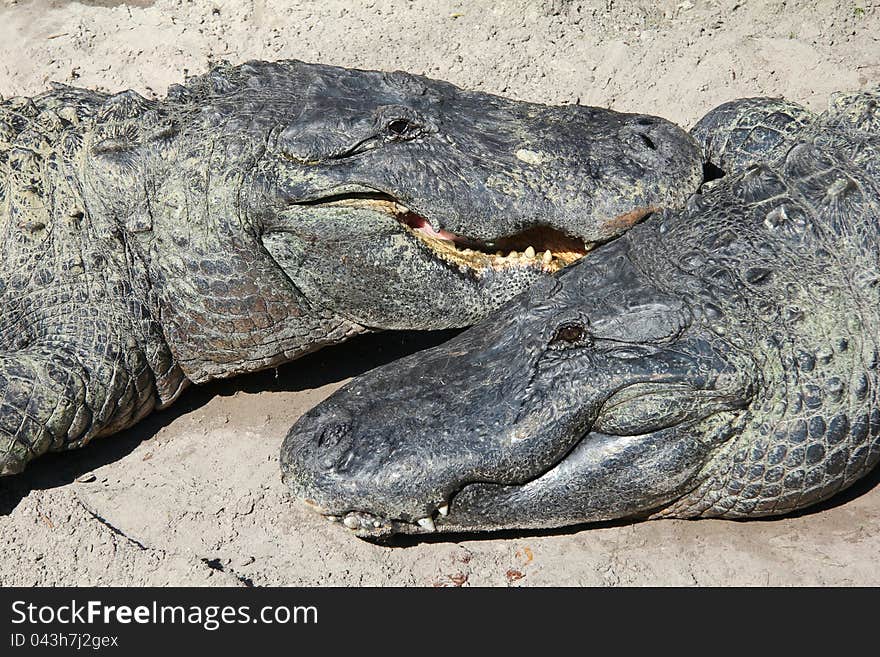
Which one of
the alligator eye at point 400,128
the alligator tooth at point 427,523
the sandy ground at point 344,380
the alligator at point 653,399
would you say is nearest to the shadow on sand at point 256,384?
the sandy ground at point 344,380

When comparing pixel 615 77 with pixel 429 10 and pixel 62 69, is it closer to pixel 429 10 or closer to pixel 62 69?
pixel 429 10

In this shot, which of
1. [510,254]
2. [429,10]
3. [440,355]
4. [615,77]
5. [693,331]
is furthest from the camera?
[429,10]

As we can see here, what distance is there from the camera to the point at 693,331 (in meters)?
4.09

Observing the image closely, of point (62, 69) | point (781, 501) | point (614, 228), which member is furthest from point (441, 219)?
point (62, 69)

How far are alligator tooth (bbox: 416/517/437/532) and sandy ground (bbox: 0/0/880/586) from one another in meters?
0.21

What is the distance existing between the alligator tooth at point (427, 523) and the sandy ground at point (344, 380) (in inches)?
8.3

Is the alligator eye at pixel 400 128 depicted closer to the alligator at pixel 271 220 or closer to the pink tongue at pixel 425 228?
the alligator at pixel 271 220

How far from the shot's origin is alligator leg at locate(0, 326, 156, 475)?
4699 mm

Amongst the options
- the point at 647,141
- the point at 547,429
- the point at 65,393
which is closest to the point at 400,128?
the point at 647,141

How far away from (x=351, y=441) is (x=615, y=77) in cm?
319

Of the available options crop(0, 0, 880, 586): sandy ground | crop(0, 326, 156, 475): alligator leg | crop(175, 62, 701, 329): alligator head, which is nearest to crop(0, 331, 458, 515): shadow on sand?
crop(0, 0, 880, 586): sandy ground

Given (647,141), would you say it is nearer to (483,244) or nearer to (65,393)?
(483,244)

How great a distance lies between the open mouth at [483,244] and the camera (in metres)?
4.72

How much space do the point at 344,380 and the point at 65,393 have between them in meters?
1.26
